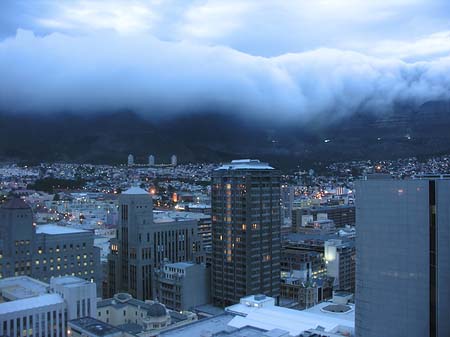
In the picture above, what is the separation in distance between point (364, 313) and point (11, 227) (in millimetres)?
35256

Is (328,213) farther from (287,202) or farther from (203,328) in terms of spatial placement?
(203,328)

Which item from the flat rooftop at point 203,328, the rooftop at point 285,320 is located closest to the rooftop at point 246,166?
the rooftop at point 285,320

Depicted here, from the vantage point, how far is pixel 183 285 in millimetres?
51000

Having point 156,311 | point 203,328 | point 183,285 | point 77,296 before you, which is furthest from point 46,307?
point 183,285

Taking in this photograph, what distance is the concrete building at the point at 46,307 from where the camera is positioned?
115ft

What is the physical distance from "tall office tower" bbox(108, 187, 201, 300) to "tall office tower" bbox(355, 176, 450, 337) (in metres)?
31.2

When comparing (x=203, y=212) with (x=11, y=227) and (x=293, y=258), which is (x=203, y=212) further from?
(x=11, y=227)

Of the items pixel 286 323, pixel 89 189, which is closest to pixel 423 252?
→ pixel 286 323

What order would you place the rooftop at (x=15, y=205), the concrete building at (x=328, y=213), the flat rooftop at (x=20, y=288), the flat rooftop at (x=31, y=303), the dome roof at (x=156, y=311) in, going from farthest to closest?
the concrete building at (x=328, y=213) → the rooftop at (x=15, y=205) → the flat rooftop at (x=20, y=288) → the dome roof at (x=156, y=311) → the flat rooftop at (x=31, y=303)

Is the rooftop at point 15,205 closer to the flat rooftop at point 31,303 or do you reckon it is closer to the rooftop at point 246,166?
the flat rooftop at point 31,303

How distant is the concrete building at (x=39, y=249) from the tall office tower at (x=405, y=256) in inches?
1345

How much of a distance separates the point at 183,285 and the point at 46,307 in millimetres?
16657

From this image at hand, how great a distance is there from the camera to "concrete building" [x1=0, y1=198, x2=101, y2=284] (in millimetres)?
50875

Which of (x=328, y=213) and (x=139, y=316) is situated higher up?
(x=328, y=213)
